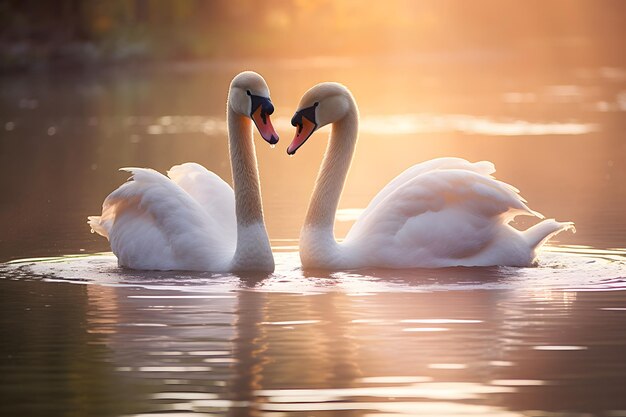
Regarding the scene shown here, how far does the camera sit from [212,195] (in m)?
13.2

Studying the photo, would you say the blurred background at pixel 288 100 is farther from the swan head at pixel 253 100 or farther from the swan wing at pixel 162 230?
the swan head at pixel 253 100

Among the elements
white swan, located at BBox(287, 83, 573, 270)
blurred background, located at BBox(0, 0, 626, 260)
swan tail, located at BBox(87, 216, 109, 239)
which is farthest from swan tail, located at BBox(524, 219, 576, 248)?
swan tail, located at BBox(87, 216, 109, 239)

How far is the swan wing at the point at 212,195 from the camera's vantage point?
13008 millimetres

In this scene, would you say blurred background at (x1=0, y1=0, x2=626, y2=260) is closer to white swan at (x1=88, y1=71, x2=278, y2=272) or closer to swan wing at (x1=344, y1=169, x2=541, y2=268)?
white swan at (x1=88, y1=71, x2=278, y2=272)

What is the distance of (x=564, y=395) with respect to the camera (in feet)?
26.7

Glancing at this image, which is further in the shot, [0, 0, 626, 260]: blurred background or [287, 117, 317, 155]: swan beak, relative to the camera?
[0, 0, 626, 260]: blurred background

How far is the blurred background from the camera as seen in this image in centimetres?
1839

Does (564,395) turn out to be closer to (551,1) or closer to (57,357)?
(57,357)

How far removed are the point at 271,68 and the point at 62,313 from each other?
2050 inches

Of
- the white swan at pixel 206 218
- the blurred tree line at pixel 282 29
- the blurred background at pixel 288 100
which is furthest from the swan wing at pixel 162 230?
the blurred tree line at pixel 282 29

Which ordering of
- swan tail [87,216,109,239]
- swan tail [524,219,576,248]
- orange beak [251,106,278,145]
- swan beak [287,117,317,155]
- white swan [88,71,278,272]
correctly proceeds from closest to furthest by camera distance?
orange beak [251,106,278,145] < white swan [88,71,278,272] < swan tail [524,219,576,248] < swan beak [287,117,317,155] < swan tail [87,216,109,239]

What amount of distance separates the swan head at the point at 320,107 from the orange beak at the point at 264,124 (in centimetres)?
68

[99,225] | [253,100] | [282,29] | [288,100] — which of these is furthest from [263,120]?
[282,29]

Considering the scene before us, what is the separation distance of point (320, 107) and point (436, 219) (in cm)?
140
